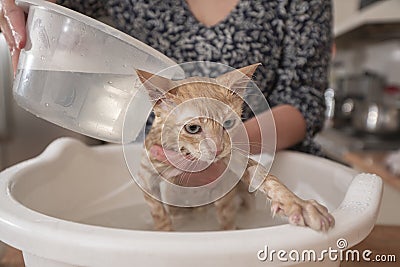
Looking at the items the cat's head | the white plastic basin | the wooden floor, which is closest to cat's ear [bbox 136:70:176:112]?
the cat's head

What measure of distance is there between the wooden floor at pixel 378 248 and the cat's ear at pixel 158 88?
1.05ft

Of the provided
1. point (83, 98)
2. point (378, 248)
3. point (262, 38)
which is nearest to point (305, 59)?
point (262, 38)

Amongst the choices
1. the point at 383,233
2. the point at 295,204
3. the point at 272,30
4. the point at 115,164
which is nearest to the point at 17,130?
the point at 115,164

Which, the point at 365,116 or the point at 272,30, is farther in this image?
the point at 365,116

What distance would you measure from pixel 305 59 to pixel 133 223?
0.38 metres

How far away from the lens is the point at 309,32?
856 millimetres

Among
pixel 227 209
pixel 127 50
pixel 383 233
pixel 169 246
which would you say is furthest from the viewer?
pixel 383 233

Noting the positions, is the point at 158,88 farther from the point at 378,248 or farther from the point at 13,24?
the point at 378,248

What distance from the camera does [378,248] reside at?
0.78 m

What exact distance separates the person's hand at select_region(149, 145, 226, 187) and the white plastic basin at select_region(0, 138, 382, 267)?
0.07m

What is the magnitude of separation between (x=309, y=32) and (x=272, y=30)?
0.06m

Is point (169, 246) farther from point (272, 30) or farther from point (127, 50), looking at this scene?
point (272, 30)

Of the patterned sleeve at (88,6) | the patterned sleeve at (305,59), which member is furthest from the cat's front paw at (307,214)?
the patterned sleeve at (88,6)

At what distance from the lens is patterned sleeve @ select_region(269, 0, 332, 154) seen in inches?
33.7
